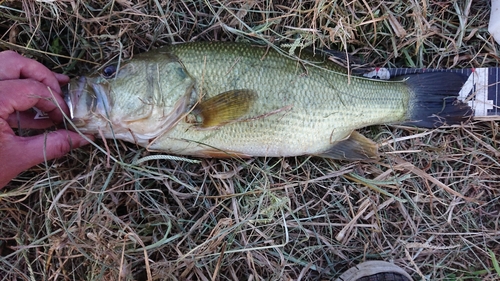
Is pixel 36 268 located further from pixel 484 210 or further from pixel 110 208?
pixel 484 210

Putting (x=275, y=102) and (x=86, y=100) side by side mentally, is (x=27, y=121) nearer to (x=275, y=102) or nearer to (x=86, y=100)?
(x=86, y=100)

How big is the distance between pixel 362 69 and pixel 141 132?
4.98 ft

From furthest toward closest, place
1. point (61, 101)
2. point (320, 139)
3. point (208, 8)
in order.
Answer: point (208, 8) → point (320, 139) → point (61, 101)

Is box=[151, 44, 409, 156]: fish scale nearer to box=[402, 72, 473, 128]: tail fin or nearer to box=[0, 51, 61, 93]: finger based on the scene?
box=[402, 72, 473, 128]: tail fin

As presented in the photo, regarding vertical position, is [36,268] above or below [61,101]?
below

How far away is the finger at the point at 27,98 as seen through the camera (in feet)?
6.71

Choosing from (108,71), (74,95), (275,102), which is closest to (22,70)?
(74,95)

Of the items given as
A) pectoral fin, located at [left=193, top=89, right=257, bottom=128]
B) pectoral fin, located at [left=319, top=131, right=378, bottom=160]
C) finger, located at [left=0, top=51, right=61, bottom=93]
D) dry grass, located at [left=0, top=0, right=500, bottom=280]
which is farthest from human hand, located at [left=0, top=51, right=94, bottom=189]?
pectoral fin, located at [left=319, top=131, right=378, bottom=160]

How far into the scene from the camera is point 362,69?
8.88ft

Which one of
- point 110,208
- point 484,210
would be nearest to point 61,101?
point 110,208

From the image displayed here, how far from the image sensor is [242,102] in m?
2.32

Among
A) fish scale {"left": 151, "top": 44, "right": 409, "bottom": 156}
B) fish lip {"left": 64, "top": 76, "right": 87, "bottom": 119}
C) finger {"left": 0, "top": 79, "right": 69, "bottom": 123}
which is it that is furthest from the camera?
fish scale {"left": 151, "top": 44, "right": 409, "bottom": 156}

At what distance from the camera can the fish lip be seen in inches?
86.2

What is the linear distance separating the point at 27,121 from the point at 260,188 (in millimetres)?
1434
